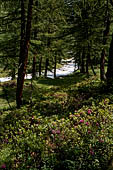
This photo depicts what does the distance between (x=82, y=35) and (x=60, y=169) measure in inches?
526

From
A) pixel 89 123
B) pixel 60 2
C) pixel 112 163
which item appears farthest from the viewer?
pixel 60 2

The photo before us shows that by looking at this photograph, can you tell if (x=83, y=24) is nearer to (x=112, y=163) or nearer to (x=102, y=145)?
(x=102, y=145)

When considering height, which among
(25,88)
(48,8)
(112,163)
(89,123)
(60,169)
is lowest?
(25,88)

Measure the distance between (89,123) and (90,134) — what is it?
27.7 inches

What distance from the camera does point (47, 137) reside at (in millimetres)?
4473

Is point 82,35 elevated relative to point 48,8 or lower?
lower

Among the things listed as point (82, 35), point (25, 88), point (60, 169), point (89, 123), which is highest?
point (82, 35)

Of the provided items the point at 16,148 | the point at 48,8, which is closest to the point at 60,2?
the point at 48,8

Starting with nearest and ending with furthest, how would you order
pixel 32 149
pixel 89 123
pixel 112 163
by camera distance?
1. pixel 112 163
2. pixel 32 149
3. pixel 89 123

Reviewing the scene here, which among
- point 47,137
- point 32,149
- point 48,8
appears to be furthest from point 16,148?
point 48,8

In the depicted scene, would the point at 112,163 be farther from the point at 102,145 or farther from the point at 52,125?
the point at 52,125

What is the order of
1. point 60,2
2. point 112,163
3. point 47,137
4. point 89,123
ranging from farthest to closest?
point 60,2 → point 89,123 → point 47,137 → point 112,163

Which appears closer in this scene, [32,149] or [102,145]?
[102,145]

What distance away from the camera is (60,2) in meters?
7.87
